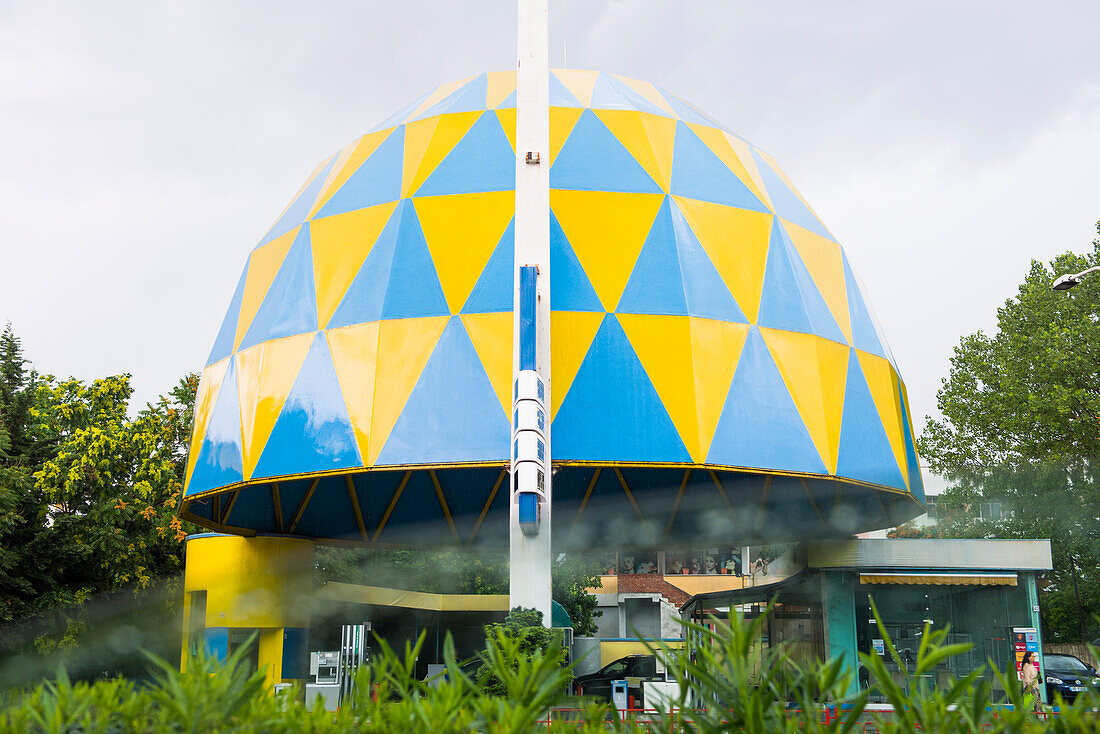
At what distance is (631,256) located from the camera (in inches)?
927

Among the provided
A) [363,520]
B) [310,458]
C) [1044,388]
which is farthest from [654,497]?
[1044,388]

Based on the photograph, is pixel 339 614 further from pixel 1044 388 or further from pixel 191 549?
pixel 1044 388

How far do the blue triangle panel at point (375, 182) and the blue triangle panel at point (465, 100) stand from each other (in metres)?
1.20

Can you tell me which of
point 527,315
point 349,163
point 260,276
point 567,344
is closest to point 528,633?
point 527,315

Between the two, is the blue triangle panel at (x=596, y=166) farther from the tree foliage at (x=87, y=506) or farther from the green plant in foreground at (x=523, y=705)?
the tree foliage at (x=87, y=506)

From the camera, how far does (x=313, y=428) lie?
903 inches

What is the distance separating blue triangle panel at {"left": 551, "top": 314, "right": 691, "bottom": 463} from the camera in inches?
849

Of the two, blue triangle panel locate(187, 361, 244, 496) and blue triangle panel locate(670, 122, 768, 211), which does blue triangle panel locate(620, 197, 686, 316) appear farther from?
blue triangle panel locate(187, 361, 244, 496)

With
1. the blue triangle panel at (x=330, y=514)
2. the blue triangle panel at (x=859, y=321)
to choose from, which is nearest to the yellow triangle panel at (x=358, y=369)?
the blue triangle panel at (x=330, y=514)

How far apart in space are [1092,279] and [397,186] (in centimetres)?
3509

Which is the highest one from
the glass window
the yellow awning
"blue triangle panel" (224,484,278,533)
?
"blue triangle panel" (224,484,278,533)

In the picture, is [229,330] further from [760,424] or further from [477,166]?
[760,424]

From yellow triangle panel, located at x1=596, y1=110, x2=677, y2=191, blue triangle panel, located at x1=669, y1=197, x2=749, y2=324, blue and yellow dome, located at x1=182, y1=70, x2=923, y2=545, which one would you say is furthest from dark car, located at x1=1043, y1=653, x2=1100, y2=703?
yellow triangle panel, located at x1=596, y1=110, x2=677, y2=191

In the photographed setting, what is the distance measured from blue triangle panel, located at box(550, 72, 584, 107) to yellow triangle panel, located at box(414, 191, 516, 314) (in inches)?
156
